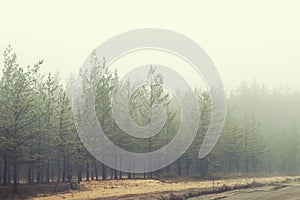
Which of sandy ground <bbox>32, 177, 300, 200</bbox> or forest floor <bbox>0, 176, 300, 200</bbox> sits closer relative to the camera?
forest floor <bbox>0, 176, 300, 200</bbox>

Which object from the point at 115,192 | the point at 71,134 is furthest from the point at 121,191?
the point at 71,134

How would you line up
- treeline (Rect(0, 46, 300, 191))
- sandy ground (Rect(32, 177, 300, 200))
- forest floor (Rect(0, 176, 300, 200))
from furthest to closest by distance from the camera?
treeline (Rect(0, 46, 300, 191)) < sandy ground (Rect(32, 177, 300, 200)) < forest floor (Rect(0, 176, 300, 200))

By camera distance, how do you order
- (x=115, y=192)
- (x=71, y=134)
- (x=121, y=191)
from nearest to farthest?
(x=115, y=192), (x=121, y=191), (x=71, y=134)

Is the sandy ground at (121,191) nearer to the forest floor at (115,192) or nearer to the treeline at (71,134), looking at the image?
the forest floor at (115,192)

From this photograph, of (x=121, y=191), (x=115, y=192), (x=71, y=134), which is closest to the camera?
(x=115, y=192)

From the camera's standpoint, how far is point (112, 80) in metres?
48.6

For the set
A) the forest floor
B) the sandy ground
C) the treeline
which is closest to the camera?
the forest floor

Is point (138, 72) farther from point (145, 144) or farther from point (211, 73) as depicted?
point (145, 144)

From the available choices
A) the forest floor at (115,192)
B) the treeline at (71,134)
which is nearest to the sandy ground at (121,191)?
the forest floor at (115,192)

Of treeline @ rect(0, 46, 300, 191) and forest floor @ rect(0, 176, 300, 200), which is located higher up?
treeline @ rect(0, 46, 300, 191)

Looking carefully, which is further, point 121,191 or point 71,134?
point 71,134

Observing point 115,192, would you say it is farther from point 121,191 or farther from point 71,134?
point 71,134

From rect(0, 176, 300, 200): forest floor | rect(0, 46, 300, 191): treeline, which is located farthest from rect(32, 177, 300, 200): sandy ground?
rect(0, 46, 300, 191): treeline

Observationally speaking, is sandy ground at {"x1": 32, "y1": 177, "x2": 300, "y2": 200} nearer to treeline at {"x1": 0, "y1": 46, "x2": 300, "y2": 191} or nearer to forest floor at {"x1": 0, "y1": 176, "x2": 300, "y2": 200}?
forest floor at {"x1": 0, "y1": 176, "x2": 300, "y2": 200}
